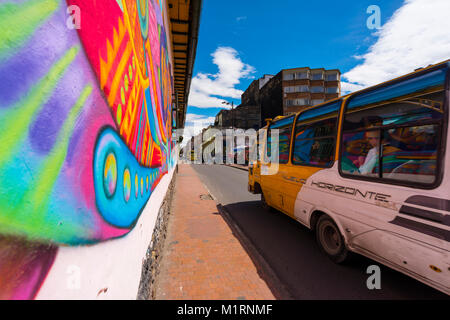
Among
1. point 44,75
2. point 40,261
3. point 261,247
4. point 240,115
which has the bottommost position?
point 261,247

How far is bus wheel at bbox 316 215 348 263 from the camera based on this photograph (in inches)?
129

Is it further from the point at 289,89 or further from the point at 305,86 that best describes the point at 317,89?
the point at 289,89

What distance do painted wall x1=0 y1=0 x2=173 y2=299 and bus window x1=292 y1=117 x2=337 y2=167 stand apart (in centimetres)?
325

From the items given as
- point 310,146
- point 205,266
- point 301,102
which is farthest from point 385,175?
point 301,102

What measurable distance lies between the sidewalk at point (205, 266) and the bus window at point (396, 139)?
2320 millimetres

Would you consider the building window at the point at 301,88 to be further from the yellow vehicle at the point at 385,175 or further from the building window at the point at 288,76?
the yellow vehicle at the point at 385,175

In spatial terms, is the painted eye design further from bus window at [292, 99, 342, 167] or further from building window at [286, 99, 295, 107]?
building window at [286, 99, 295, 107]

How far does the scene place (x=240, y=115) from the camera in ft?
158

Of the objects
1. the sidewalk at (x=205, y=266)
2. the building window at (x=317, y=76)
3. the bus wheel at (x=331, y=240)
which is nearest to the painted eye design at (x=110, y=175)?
the sidewalk at (x=205, y=266)

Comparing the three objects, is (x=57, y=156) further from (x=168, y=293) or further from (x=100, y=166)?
(x=168, y=293)

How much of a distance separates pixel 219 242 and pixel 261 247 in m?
0.89

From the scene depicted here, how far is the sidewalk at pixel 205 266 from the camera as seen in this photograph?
279 centimetres

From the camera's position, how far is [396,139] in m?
2.64

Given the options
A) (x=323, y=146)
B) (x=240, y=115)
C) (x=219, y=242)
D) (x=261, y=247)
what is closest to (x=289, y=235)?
(x=261, y=247)
